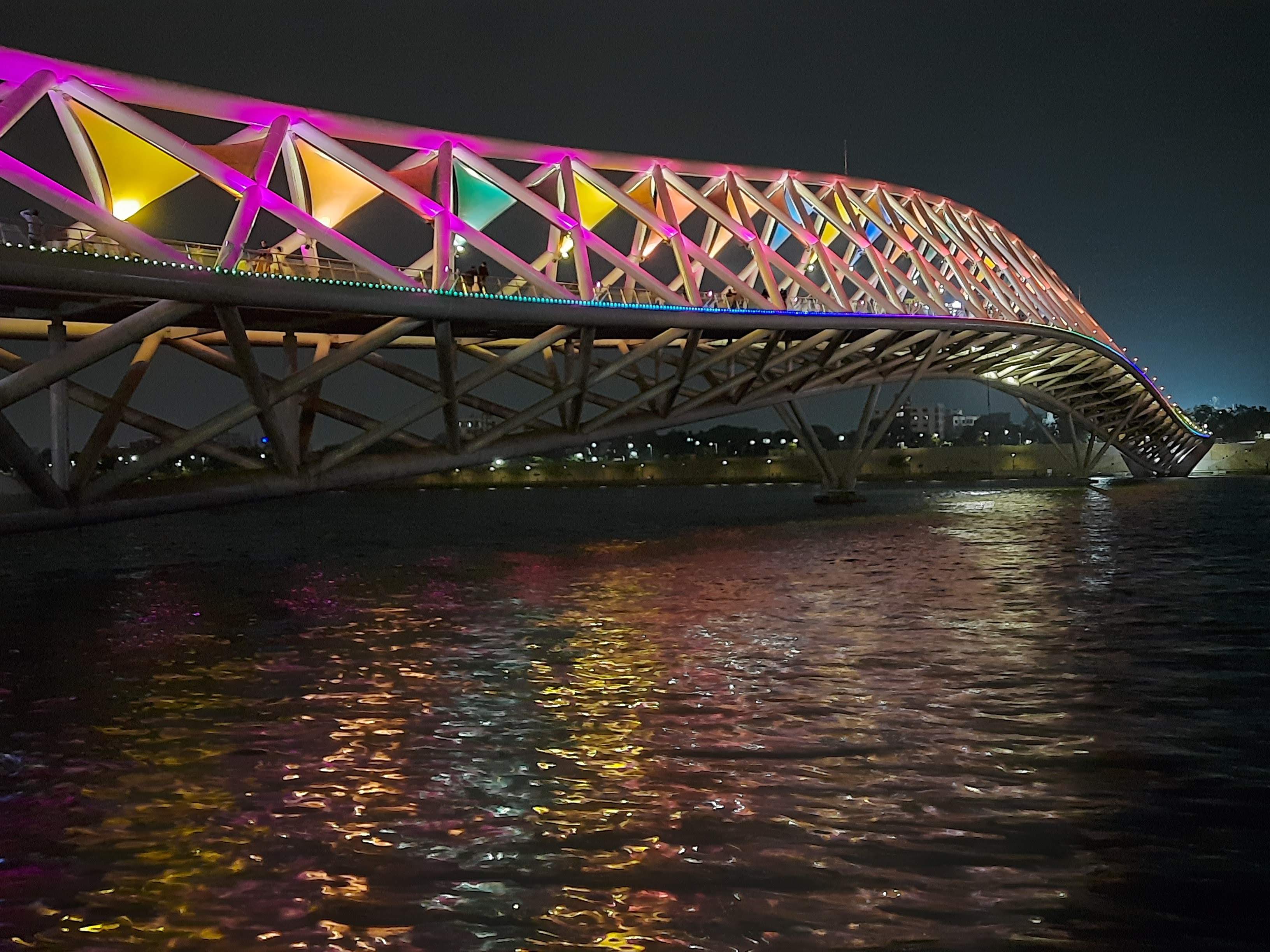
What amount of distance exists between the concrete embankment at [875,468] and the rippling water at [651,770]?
128m

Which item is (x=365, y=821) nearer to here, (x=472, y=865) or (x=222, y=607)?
(x=472, y=865)

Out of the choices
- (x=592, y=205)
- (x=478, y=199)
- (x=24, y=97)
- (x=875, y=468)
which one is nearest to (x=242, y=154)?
(x=24, y=97)

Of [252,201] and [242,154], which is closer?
[252,201]

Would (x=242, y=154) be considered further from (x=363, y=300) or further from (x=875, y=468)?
(x=875, y=468)

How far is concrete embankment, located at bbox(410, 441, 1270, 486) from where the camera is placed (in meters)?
141

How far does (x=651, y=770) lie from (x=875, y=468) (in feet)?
486

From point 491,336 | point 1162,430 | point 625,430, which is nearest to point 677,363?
point 625,430

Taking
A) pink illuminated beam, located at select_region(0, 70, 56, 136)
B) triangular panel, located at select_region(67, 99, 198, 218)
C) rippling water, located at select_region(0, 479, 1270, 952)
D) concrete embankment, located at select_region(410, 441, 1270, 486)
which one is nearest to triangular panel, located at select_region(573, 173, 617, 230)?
triangular panel, located at select_region(67, 99, 198, 218)

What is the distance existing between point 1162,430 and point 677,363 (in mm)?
78776

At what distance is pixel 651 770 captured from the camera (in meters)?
8.76

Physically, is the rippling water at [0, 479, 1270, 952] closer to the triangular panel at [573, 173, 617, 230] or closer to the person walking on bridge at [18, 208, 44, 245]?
the person walking on bridge at [18, 208, 44, 245]

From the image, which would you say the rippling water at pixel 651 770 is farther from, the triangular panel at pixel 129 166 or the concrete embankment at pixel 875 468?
the concrete embankment at pixel 875 468

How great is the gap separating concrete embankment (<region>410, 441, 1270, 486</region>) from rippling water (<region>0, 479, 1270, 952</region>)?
419 ft

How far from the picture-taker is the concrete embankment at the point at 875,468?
14088 cm
